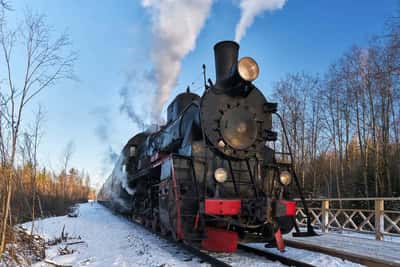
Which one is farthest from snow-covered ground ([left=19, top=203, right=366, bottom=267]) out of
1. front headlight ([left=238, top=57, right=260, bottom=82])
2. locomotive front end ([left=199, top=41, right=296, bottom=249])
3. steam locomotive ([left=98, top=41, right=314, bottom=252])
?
front headlight ([left=238, top=57, right=260, bottom=82])

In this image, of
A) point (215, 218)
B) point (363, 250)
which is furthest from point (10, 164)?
point (363, 250)

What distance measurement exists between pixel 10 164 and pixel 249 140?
447cm

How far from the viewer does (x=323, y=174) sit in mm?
24562

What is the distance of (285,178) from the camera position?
7.10m

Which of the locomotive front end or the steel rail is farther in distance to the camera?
the locomotive front end

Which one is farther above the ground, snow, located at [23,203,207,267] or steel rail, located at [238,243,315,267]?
steel rail, located at [238,243,315,267]

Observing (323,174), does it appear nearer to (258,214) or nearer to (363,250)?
(363,250)

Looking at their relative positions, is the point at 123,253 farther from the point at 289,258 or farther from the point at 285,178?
the point at 285,178

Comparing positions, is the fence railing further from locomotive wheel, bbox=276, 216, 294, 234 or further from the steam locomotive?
the steam locomotive

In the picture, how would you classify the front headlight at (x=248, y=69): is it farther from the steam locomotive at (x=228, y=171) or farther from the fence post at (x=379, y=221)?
the fence post at (x=379, y=221)

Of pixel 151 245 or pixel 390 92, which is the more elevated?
pixel 390 92

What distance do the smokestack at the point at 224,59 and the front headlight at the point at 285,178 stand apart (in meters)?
2.29

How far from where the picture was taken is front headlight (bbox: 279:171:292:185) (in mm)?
7070

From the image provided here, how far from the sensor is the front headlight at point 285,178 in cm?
707
